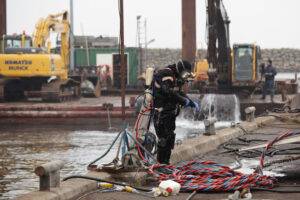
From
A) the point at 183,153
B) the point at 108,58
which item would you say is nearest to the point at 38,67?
the point at 108,58

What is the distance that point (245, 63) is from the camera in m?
35.1

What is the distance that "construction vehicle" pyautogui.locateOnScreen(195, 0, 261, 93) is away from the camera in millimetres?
35062

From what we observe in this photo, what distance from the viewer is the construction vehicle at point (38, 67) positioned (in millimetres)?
33719

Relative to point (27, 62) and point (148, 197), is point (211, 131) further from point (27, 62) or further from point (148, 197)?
point (27, 62)

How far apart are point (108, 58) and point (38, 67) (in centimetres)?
1683

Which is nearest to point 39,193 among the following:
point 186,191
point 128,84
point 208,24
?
point 186,191

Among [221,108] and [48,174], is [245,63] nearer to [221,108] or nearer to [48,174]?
[221,108]

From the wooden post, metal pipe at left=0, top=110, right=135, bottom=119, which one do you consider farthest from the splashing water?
the wooden post

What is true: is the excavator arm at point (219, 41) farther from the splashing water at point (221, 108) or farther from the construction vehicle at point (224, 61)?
the splashing water at point (221, 108)

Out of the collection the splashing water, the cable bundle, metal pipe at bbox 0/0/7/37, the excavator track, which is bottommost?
the splashing water

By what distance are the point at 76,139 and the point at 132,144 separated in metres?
13.7

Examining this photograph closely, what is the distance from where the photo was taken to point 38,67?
33656 mm

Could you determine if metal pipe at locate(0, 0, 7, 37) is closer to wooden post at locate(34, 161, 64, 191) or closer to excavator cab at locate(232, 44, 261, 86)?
excavator cab at locate(232, 44, 261, 86)

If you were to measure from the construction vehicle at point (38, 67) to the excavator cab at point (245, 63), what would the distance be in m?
8.05
